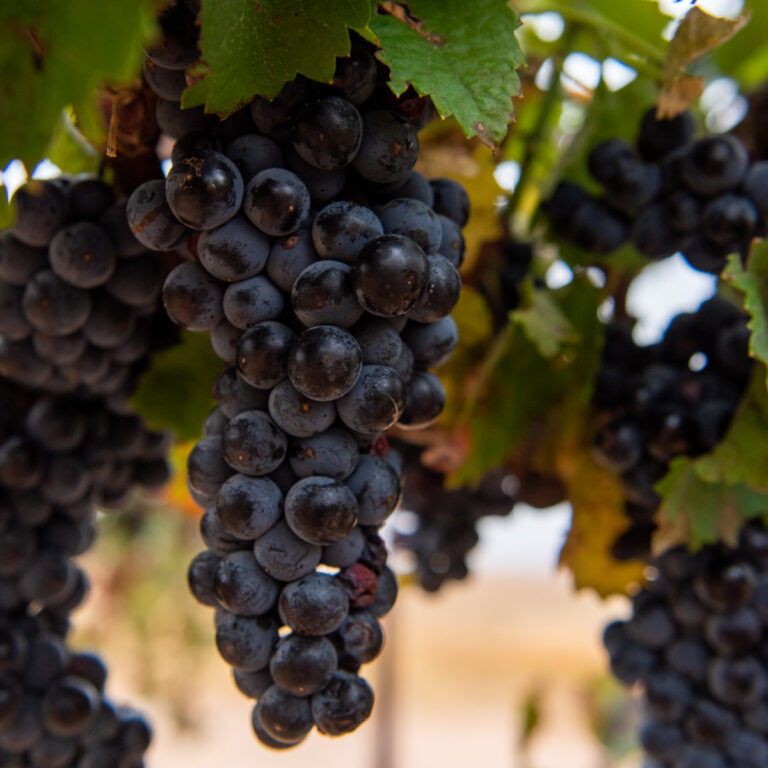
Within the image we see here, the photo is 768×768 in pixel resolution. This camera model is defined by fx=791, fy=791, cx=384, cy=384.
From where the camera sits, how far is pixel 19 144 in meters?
0.36

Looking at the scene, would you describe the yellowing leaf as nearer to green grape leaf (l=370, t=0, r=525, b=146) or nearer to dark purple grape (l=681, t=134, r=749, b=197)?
dark purple grape (l=681, t=134, r=749, b=197)

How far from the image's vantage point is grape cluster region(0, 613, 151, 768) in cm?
66

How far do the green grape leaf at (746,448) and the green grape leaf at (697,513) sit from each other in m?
0.04

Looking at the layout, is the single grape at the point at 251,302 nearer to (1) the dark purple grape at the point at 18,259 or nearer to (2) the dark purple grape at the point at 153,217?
(2) the dark purple grape at the point at 153,217

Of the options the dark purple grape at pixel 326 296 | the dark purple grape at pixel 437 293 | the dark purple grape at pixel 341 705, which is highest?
the dark purple grape at pixel 437 293

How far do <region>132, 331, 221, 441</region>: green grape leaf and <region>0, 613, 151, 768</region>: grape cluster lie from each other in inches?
8.5

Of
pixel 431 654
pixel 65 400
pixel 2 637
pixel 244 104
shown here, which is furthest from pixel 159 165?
pixel 431 654

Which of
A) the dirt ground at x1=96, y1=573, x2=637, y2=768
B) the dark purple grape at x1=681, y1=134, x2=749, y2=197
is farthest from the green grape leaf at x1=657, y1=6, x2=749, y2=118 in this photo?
the dirt ground at x1=96, y1=573, x2=637, y2=768

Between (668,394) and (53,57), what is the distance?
60 centimetres

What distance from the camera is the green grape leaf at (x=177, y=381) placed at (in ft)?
2.25

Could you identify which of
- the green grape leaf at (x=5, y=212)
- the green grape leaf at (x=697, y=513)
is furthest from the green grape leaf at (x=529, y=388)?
the green grape leaf at (x=5, y=212)

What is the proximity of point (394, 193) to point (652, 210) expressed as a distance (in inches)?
12.6

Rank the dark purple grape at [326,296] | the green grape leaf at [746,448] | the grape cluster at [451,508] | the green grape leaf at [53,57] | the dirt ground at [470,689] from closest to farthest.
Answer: the green grape leaf at [53,57] < the dark purple grape at [326,296] < the green grape leaf at [746,448] < the grape cluster at [451,508] < the dirt ground at [470,689]

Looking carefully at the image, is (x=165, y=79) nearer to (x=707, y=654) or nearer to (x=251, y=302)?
(x=251, y=302)
